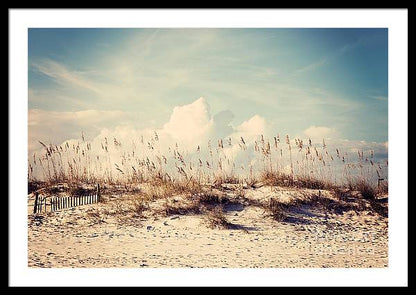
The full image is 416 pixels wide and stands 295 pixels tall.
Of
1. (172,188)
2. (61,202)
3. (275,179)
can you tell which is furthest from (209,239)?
(61,202)

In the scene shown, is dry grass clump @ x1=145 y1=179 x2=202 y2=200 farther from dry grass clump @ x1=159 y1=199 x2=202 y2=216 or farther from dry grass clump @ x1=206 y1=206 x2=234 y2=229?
dry grass clump @ x1=206 y1=206 x2=234 y2=229

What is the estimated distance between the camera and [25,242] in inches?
191

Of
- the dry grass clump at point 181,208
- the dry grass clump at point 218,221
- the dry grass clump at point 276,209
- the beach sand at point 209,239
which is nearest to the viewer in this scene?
the beach sand at point 209,239

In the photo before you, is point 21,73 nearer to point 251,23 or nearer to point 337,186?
point 251,23

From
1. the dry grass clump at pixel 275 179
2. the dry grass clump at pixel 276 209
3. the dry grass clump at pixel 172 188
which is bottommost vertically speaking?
the dry grass clump at pixel 276 209

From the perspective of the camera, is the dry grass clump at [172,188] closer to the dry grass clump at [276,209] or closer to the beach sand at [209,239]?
the beach sand at [209,239]

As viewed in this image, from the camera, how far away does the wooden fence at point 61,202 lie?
6262 millimetres

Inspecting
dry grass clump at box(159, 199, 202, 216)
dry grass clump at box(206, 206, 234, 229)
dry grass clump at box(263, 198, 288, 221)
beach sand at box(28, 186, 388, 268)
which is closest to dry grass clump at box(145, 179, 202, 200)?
dry grass clump at box(159, 199, 202, 216)

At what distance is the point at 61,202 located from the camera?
640cm

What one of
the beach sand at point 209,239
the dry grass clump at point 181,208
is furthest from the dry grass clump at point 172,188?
the beach sand at point 209,239

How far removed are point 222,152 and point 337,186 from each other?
5.76ft

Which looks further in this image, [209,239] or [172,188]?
[172,188]

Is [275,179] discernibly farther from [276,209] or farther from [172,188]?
[172,188]
